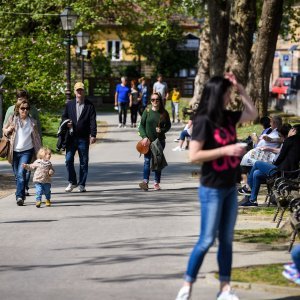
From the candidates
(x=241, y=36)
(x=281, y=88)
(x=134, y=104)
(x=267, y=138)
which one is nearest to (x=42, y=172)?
(x=267, y=138)

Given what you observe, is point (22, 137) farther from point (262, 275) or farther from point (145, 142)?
point (262, 275)

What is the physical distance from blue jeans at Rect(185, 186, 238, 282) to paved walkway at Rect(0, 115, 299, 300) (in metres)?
0.50

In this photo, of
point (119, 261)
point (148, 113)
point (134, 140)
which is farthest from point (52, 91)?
point (119, 261)

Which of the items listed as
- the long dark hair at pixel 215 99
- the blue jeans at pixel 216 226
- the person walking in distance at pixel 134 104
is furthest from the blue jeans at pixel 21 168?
the person walking in distance at pixel 134 104

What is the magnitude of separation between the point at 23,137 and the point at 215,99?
26.7 feet

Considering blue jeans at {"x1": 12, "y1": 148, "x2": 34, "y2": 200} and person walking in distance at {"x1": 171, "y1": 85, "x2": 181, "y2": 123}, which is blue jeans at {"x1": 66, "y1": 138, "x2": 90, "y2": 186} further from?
person walking in distance at {"x1": 171, "y1": 85, "x2": 181, "y2": 123}

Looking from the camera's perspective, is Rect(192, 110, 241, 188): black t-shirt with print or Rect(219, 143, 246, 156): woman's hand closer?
Rect(219, 143, 246, 156): woman's hand

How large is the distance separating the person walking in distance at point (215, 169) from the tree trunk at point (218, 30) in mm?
29268

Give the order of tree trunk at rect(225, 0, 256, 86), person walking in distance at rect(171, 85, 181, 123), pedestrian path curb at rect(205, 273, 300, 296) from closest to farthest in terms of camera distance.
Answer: pedestrian path curb at rect(205, 273, 300, 296) → tree trunk at rect(225, 0, 256, 86) → person walking in distance at rect(171, 85, 181, 123)

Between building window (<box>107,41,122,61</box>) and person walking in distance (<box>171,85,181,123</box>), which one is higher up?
building window (<box>107,41,122,61</box>)

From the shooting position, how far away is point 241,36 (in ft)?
111

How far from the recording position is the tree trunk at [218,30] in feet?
124

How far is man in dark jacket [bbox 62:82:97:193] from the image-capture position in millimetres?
18078

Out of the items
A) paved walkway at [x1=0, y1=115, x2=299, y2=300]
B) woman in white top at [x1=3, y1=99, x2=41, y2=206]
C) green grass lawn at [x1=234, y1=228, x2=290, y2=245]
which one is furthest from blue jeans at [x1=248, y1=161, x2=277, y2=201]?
woman in white top at [x1=3, y1=99, x2=41, y2=206]
